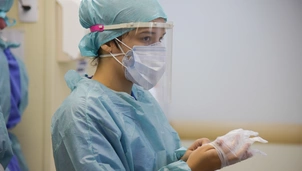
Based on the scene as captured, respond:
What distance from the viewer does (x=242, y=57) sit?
8.29 feet

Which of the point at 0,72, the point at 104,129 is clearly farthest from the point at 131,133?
the point at 0,72

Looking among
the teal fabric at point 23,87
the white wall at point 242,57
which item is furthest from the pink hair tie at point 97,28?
the white wall at point 242,57

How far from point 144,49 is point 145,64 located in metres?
0.05

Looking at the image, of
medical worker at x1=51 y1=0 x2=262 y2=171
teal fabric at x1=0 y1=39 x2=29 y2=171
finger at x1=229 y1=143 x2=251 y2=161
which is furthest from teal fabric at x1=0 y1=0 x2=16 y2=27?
finger at x1=229 y1=143 x2=251 y2=161

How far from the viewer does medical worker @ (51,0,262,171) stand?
1128mm

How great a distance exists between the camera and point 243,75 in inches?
99.6

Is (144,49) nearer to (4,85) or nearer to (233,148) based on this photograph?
(233,148)

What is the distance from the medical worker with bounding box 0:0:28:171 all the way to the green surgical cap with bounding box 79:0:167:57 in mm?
876

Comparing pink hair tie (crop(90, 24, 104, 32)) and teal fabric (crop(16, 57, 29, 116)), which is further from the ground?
pink hair tie (crop(90, 24, 104, 32))

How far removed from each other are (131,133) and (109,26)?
0.35 meters

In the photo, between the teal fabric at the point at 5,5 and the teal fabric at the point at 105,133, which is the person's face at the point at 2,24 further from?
the teal fabric at the point at 105,133

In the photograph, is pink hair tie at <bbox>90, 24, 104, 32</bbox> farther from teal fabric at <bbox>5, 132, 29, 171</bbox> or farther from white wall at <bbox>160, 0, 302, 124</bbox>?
white wall at <bbox>160, 0, 302, 124</bbox>

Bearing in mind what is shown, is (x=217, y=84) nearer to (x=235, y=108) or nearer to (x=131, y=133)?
(x=235, y=108)

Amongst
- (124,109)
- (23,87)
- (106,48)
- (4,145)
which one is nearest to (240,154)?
(124,109)
